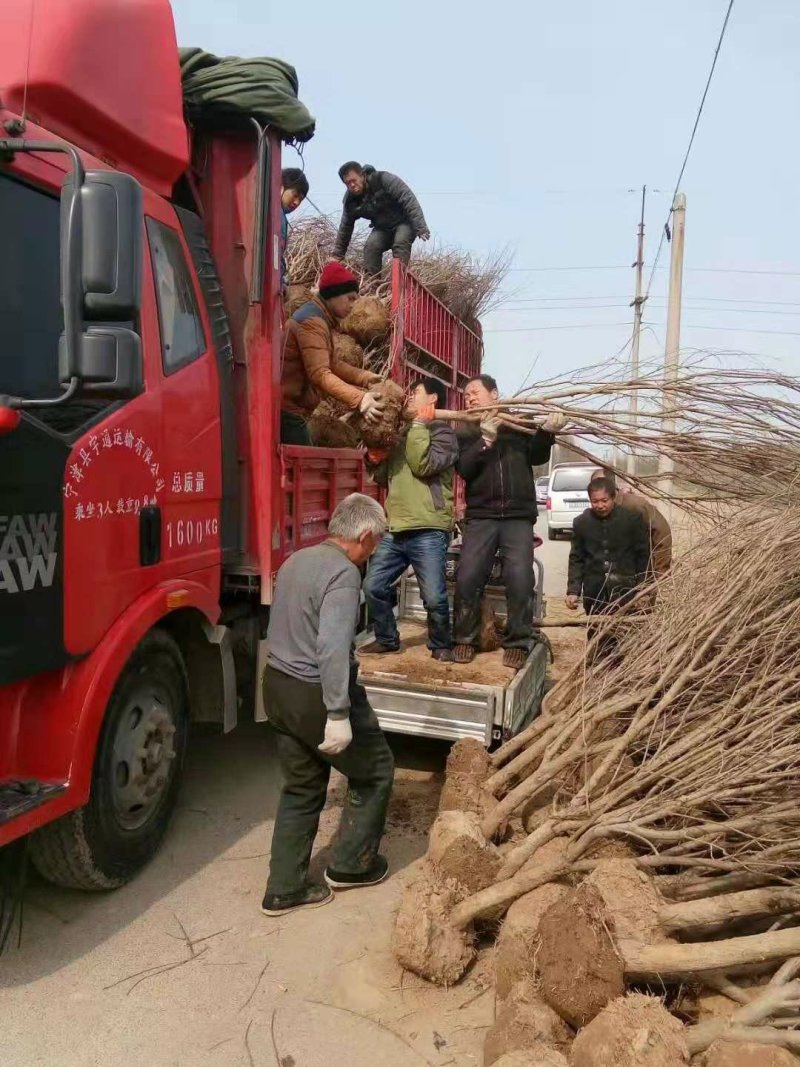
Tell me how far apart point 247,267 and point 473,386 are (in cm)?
150

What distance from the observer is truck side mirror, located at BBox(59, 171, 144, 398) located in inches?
95.0

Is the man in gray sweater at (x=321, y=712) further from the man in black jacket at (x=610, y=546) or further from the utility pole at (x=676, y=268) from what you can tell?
the utility pole at (x=676, y=268)

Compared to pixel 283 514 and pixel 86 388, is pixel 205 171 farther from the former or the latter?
pixel 86 388

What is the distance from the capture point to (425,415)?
4711mm

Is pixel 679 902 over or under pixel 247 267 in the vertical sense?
under

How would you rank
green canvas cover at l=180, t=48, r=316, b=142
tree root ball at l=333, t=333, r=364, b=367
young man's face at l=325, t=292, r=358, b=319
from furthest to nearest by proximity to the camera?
tree root ball at l=333, t=333, r=364, b=367 → young man's face at l=325, t=292, r=358, b=319 → green canvas cover at l=180, t=48, r=316, b=142

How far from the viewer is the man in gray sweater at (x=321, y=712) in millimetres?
3232

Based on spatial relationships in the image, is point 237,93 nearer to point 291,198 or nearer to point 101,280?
point 291,198

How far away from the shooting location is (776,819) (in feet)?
9.21

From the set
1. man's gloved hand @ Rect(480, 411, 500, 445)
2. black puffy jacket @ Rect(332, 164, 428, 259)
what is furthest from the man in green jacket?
black puffy jacket @ Rect(332, 164, 428, 259)

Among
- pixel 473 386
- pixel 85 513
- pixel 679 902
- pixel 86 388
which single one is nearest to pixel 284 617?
pixel 85 513

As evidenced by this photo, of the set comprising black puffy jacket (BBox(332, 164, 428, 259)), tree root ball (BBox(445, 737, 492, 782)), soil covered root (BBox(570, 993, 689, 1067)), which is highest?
black puffy jacket (BBox(332, 164, 428, 259))

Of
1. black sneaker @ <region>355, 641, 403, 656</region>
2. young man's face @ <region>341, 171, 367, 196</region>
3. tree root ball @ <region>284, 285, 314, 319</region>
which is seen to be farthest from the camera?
young man's face @ <region>341, 171, 367, 196</region>

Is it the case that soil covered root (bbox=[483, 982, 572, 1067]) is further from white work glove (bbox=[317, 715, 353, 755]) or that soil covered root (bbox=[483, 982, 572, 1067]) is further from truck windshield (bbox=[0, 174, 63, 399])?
truck windshield (bbox=[0, 174, 63, 399])
